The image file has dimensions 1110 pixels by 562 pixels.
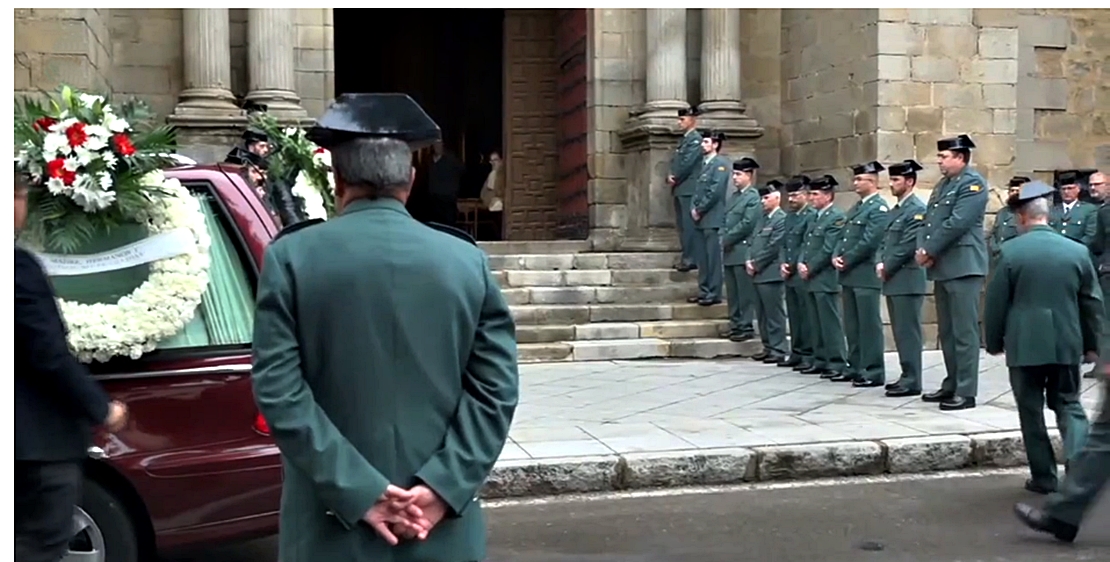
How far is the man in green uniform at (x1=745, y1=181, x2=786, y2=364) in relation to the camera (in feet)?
37.6

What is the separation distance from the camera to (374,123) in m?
2.66

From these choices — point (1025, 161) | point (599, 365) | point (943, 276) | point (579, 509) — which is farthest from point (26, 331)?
point (1025, 161)

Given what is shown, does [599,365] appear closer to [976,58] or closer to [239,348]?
[976,58]

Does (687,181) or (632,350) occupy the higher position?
(687,181)

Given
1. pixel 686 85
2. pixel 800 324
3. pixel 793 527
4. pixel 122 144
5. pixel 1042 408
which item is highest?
pixel 686 85

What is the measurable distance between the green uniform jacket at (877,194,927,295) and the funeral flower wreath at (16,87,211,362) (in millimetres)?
6720

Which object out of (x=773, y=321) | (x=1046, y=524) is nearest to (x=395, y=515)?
(x=1046, y=524)

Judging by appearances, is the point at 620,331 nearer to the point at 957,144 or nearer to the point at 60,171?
the point at 957,144

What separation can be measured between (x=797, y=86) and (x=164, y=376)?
11873 millimetres

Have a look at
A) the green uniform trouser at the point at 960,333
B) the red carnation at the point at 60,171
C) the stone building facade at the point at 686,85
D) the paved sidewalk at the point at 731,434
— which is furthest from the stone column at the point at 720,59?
the red carnation at the point at 60,171

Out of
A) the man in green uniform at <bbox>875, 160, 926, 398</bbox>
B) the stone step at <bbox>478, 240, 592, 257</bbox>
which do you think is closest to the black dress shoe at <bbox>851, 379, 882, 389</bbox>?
the man in green uniform at <bbox>875, 160, 926, 398</bbox>

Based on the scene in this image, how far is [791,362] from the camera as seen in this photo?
11484 mm

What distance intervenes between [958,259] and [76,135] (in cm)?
698

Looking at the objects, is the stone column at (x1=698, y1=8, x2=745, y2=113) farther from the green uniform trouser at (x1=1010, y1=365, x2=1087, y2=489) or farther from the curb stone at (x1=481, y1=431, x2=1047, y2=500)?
the green uniform trouser at (x1=1010, y1=365, x2=1087, y2=489)
